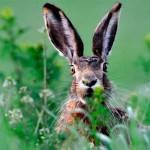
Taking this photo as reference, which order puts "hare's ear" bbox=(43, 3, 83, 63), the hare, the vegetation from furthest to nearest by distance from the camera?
"hare's ear" bbox=(43, 3, 83, 63) < the hare < the vegetation

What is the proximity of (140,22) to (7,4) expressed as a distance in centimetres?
268

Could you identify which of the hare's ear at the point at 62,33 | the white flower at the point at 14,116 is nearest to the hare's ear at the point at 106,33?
the hare's ear at the point at 62,33

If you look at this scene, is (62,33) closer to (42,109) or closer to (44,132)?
(42,109)

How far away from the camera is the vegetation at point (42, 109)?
9078 millimetres

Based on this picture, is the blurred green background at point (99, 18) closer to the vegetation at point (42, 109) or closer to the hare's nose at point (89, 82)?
the vegetation at point (42, 109)

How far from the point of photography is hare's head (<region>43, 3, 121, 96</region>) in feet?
34.2

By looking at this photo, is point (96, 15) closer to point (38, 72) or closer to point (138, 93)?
point (38, 72)

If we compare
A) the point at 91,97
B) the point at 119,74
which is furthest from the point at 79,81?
the point at 119,74

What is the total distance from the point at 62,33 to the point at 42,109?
0.85 meters

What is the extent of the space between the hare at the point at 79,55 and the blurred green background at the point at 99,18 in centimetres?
383

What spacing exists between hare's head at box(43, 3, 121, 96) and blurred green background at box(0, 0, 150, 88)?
3.81m

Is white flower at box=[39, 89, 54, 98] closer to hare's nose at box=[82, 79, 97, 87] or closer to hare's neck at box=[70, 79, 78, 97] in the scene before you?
hare's neck at box=[70, 79, 78, 97]

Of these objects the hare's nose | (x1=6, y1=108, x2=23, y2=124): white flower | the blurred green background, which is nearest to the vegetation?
(x1=6, y1=108, x2=23, y2=124): white flower

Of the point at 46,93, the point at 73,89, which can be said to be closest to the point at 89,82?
the point at 73,89
